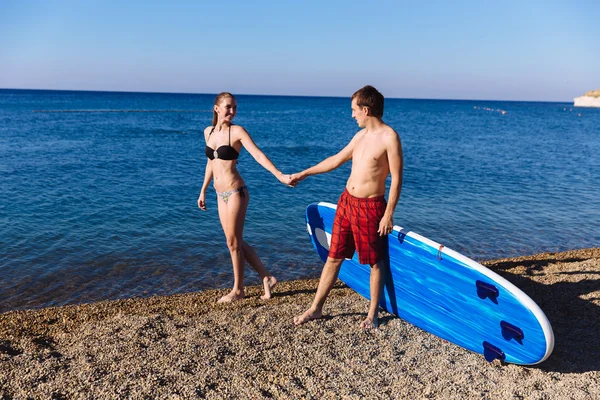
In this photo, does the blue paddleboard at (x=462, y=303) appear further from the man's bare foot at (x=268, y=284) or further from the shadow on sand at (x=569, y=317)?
the man's bare foot at (x=268, y=284)

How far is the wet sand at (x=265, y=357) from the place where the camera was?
3.26 m

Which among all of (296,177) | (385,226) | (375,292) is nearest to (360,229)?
(385,226)

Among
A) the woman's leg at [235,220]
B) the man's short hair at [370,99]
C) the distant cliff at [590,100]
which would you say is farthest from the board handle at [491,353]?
the distant cliff at [590,100]

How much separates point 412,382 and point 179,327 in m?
2.15

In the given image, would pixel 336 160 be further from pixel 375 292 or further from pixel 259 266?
pixel 259 266

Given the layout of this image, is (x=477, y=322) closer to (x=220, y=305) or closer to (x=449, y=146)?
(x=220, y=305)

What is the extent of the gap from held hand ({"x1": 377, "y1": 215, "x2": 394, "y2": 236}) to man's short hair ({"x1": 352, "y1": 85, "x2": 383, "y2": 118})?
90 centimetres

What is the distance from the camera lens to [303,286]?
6027 mm

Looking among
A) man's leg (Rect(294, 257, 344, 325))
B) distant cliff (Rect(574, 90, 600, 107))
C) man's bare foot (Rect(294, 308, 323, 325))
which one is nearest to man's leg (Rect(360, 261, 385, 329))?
man's leg (Rect(294, 257, 344, 325))

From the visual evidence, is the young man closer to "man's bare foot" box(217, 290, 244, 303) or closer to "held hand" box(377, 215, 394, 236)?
"held hand" box(377, 215, 394, 236)

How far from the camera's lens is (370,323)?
4.28 metres

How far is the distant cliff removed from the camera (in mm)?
113875

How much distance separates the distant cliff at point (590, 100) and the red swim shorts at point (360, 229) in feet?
435

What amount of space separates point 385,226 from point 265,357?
148cm
